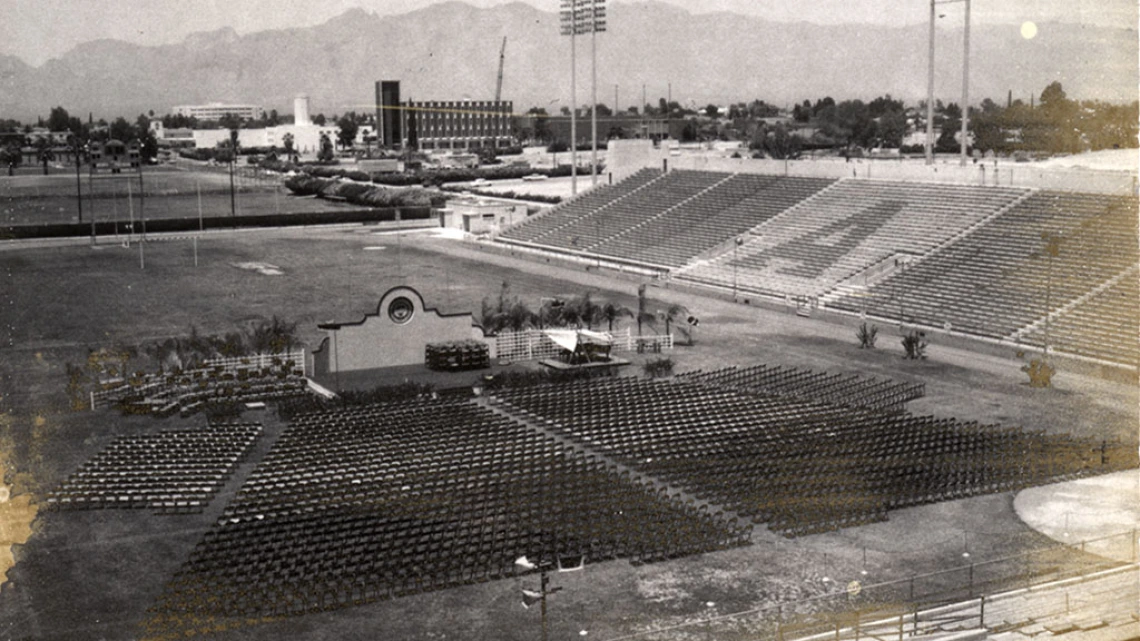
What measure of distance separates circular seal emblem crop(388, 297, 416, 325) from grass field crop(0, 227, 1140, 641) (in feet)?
21.7

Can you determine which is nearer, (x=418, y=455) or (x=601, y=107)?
(x=418, y=455)

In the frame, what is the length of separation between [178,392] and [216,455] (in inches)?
288

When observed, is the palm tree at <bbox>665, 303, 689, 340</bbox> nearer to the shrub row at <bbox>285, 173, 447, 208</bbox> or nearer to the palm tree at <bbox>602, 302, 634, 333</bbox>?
the palm tree at <bbox>602, 302, 634, 333</bbox>

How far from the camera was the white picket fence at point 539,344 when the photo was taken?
43406mm

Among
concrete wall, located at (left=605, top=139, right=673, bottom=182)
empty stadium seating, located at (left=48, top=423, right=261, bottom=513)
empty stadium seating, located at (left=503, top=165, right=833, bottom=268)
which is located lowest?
empty stadium seating, located at (left=48, top=423, right=261, bottom=513)

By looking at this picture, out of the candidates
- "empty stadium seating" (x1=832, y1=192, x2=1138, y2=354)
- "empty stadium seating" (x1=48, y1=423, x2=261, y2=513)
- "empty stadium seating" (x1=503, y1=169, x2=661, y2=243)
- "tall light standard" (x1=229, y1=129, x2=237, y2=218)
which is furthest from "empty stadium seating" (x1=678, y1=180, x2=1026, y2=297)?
"tall light standard" (x1=229, y1=129, x2=237, y2=218)

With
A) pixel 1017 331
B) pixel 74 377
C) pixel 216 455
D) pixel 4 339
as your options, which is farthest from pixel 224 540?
pixel 1017 331

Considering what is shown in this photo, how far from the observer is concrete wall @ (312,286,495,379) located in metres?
40.6

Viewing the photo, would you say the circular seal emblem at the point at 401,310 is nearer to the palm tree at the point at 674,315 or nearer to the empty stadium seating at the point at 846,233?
the palm tree at the point at 674,315

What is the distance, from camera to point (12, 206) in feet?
Answer: 338

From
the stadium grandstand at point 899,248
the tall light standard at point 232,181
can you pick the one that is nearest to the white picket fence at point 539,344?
the stadium grandstand at point 899,248

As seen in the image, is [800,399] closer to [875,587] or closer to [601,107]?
[875,587]

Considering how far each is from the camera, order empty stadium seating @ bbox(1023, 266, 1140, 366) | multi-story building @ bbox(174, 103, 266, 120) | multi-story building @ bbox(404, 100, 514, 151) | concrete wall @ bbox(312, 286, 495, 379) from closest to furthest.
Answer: concrete wall @ bbox(312, 286, 495, 379) < empty stadium seating @ bbox(1023, 266, 1140, 366) < multi-story building @ bbox(174, 103, 266, 120) < multi-story building @ bbox(404, 100, 514, 151)

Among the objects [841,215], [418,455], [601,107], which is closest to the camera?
[418,455]
